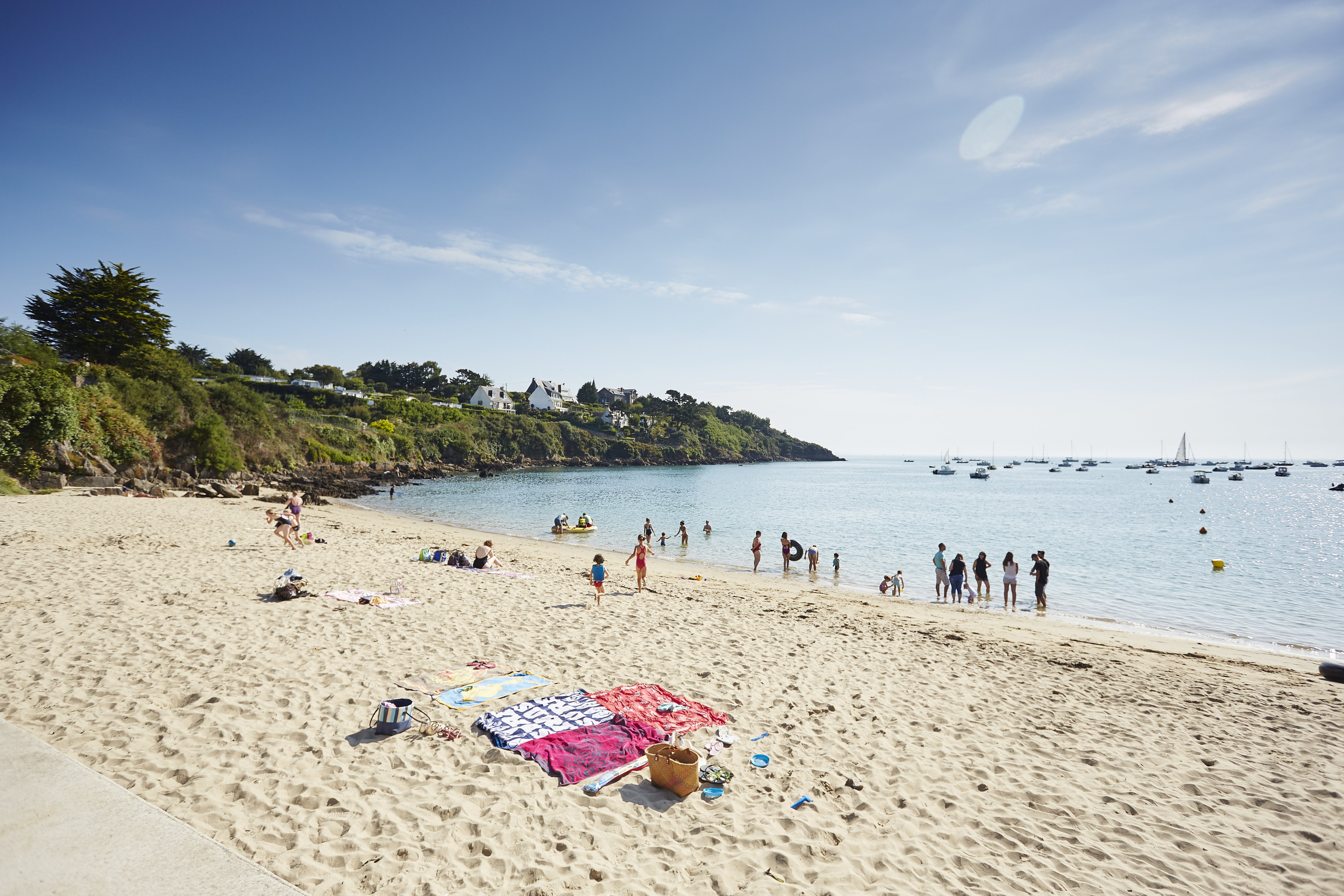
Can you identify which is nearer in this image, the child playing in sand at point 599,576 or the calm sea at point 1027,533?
the child playing in sand at point 599,576

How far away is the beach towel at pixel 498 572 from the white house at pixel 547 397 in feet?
366

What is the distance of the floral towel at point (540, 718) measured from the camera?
6.27m

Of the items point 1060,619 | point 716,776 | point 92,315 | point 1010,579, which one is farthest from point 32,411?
point 1060,619

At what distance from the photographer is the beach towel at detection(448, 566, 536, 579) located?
15.9m

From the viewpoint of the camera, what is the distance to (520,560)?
784 inches

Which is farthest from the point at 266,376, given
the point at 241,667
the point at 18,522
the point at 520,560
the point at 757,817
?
the point at 757,817

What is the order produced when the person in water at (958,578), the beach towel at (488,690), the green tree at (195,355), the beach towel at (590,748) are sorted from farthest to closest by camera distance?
the green tree at (195,355)
the person in water at (958,578)
the beach towel at (488,690)
the beach towel at (590,748)

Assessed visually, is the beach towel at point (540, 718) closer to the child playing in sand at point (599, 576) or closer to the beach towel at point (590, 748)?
the beach towel at point (590, 748)

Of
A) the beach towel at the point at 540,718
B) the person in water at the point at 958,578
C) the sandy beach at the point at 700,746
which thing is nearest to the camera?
the sandy beach at the point at 700,746

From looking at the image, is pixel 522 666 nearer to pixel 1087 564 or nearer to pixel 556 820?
pixel 556 820

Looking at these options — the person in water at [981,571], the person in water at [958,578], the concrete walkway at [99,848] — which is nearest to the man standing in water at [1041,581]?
the person in water at [981,571]

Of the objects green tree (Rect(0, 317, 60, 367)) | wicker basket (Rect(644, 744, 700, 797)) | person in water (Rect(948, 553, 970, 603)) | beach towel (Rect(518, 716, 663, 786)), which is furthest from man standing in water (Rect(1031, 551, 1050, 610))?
green tree (Rect(0, 317, 60, 367))

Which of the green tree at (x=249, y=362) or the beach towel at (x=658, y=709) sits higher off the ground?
the green tree at (x=249, y=362)

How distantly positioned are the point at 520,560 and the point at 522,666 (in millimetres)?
11731
